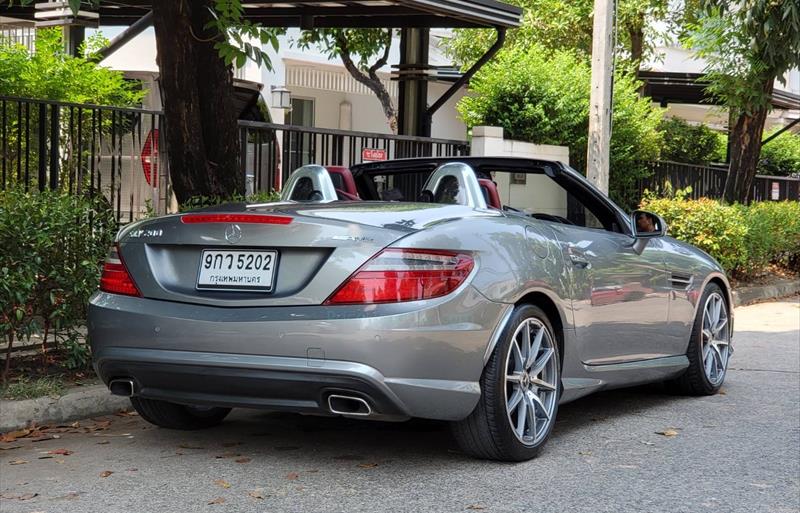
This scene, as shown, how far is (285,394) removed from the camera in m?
4.93

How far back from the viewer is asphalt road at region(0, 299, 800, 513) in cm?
477

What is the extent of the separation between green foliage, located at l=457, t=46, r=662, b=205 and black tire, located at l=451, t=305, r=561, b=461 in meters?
11.0

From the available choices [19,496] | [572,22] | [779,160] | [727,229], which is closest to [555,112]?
[727,229]

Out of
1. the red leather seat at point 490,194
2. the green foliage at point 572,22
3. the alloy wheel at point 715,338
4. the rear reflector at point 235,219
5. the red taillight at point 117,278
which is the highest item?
the green foliage at point 572,22

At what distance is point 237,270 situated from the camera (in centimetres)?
508

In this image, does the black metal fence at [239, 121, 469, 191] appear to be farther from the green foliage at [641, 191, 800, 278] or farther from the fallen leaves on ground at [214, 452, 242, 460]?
the fallen leaves on ground at [214, 452, 242, 460]

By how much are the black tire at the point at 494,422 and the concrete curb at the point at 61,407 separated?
2302 mm

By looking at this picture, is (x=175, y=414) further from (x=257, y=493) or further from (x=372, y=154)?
(x=372, y=154)

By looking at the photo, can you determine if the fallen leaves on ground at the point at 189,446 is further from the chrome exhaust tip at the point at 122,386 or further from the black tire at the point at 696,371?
the black tire at the point at 696,371

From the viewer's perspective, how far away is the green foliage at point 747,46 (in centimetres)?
1694

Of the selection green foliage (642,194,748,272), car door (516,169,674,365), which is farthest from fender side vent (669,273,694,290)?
green foliage (642,194,748,272)

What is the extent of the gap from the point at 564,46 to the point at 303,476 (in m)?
22.1

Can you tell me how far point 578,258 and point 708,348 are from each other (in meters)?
1.96

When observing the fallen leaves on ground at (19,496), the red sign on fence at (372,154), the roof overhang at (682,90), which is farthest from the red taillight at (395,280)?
the roof overhang at (682,90)
